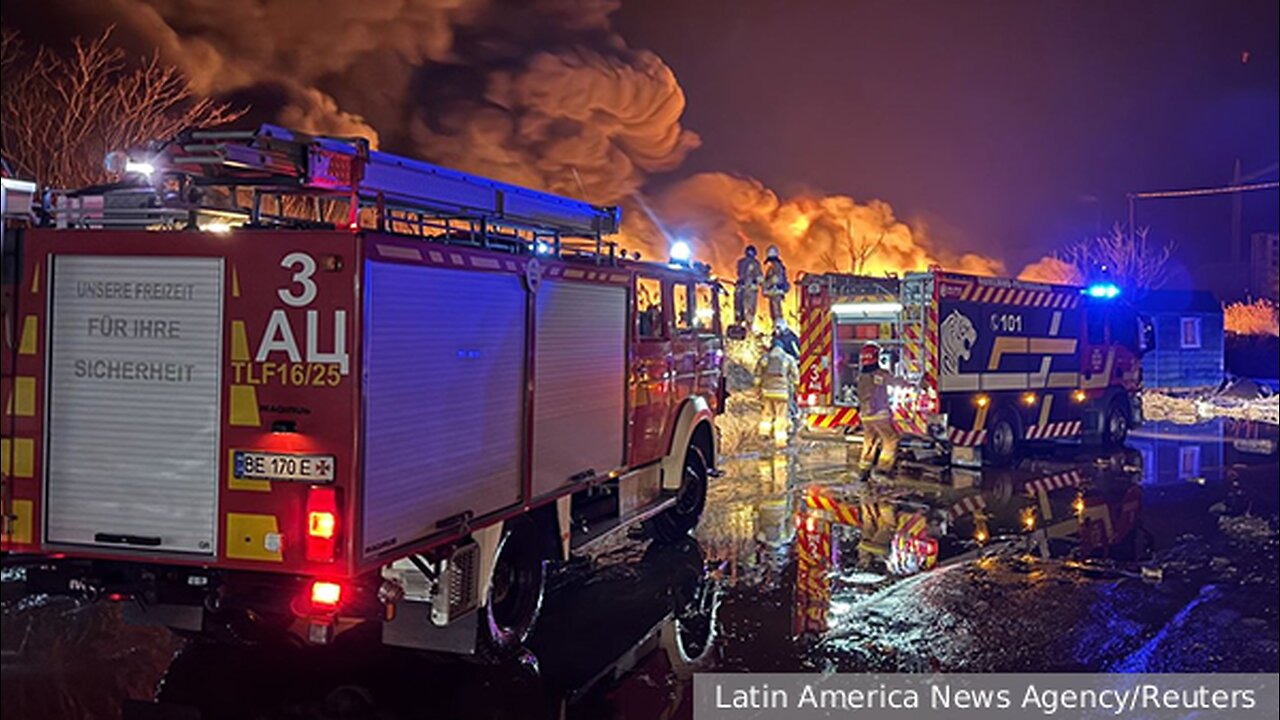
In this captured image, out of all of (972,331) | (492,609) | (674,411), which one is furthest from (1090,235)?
(492,609)

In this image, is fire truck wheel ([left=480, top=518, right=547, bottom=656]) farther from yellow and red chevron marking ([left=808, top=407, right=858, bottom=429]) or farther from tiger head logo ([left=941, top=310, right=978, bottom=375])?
yellow and red chevron marking ([left=808, top=407, right=858, bottom=429])

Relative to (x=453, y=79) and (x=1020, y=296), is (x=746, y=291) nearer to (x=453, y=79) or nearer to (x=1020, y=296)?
(x=1020, y=296)

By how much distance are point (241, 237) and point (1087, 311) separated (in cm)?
1501

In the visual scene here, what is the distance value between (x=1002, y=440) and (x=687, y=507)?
713cm

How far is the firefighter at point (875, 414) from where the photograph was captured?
12.8 metres

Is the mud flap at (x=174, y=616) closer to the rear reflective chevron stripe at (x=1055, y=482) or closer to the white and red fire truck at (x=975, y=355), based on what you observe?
the rear reflective chevron stripe at (x=1055, y=482)

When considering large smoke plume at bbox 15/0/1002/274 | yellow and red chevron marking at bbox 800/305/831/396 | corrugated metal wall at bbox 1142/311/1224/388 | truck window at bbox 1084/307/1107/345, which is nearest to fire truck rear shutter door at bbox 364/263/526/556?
yellow and red chevron marking at bbox 800/305/831/396

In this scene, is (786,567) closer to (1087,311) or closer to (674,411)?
(674,411)

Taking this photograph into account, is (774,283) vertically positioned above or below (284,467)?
above

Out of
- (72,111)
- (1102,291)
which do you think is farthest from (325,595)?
(72,111)

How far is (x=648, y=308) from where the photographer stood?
828 cm

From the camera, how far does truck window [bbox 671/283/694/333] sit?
347 inches

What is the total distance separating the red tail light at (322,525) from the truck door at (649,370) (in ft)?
11.7

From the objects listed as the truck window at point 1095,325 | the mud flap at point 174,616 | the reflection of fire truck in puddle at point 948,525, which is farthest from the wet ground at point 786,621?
the truck window at point 1095,325
